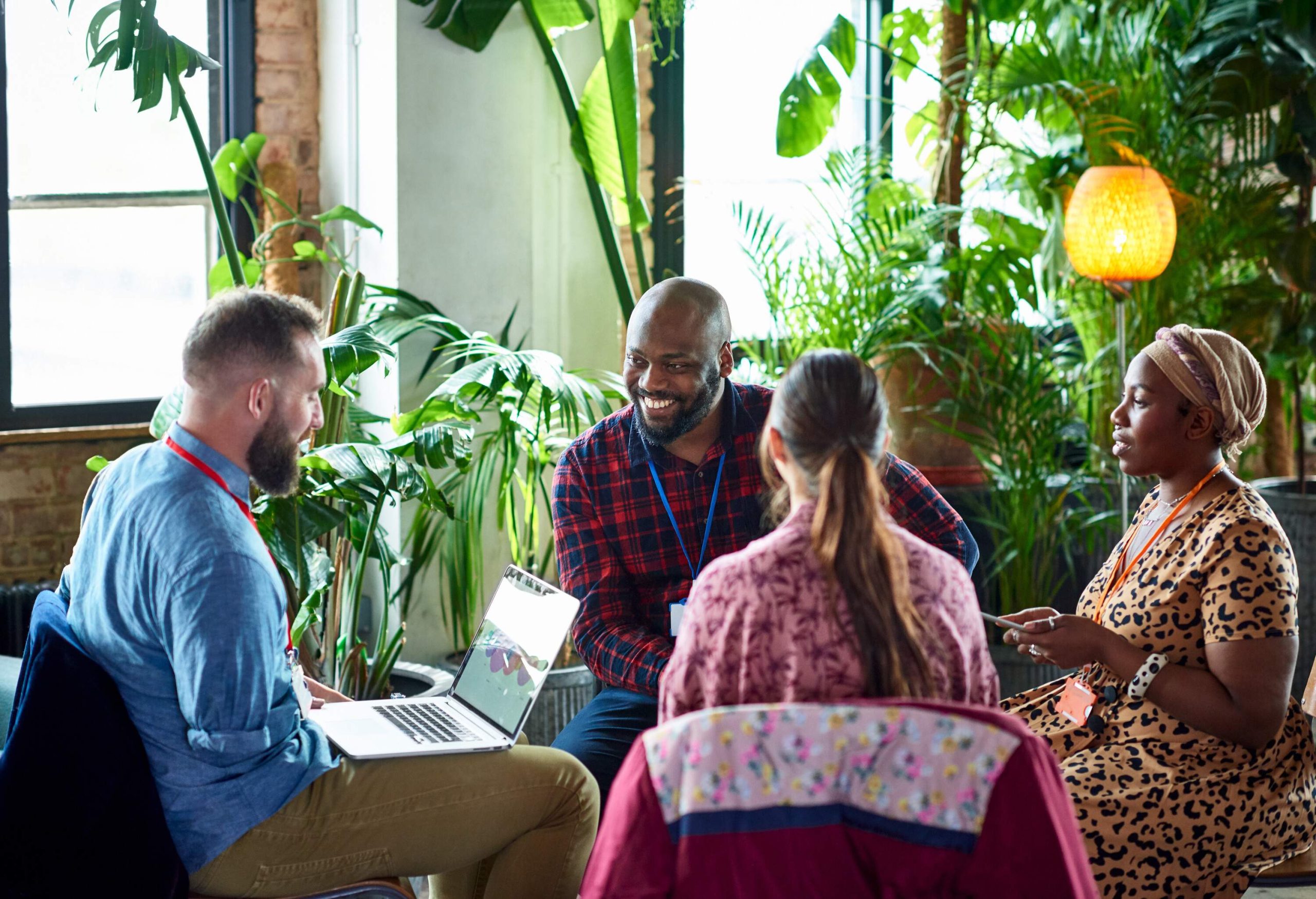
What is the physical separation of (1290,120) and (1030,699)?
2.68 m

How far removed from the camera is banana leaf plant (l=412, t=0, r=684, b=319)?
3.57 metres

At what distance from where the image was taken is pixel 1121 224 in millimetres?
3822

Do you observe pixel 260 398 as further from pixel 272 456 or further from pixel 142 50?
pixel 142 50

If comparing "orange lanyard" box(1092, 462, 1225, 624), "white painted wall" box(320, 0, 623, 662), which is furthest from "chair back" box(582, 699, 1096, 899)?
"white painted wall" box(320, 0, 623, 662)

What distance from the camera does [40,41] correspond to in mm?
3717

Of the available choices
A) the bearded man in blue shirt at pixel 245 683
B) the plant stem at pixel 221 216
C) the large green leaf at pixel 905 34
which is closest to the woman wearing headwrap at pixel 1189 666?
the bearded man in blue shirt at pixel 245 683

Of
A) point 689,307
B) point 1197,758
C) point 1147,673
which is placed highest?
point 689,307

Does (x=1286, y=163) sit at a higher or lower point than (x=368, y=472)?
higher

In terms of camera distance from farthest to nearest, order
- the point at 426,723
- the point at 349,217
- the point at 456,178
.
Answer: the point at 456,178 < the point at 349,217 < the point at 426,723

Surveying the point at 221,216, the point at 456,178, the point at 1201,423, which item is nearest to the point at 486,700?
the point at 1201,423

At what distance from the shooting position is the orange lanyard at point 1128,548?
2264 millimetres

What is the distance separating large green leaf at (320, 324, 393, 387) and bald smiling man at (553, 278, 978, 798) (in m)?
0.48

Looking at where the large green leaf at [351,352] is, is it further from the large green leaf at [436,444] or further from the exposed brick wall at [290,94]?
the exposed brick wall at [290,94]

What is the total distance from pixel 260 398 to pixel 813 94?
9.06ft
